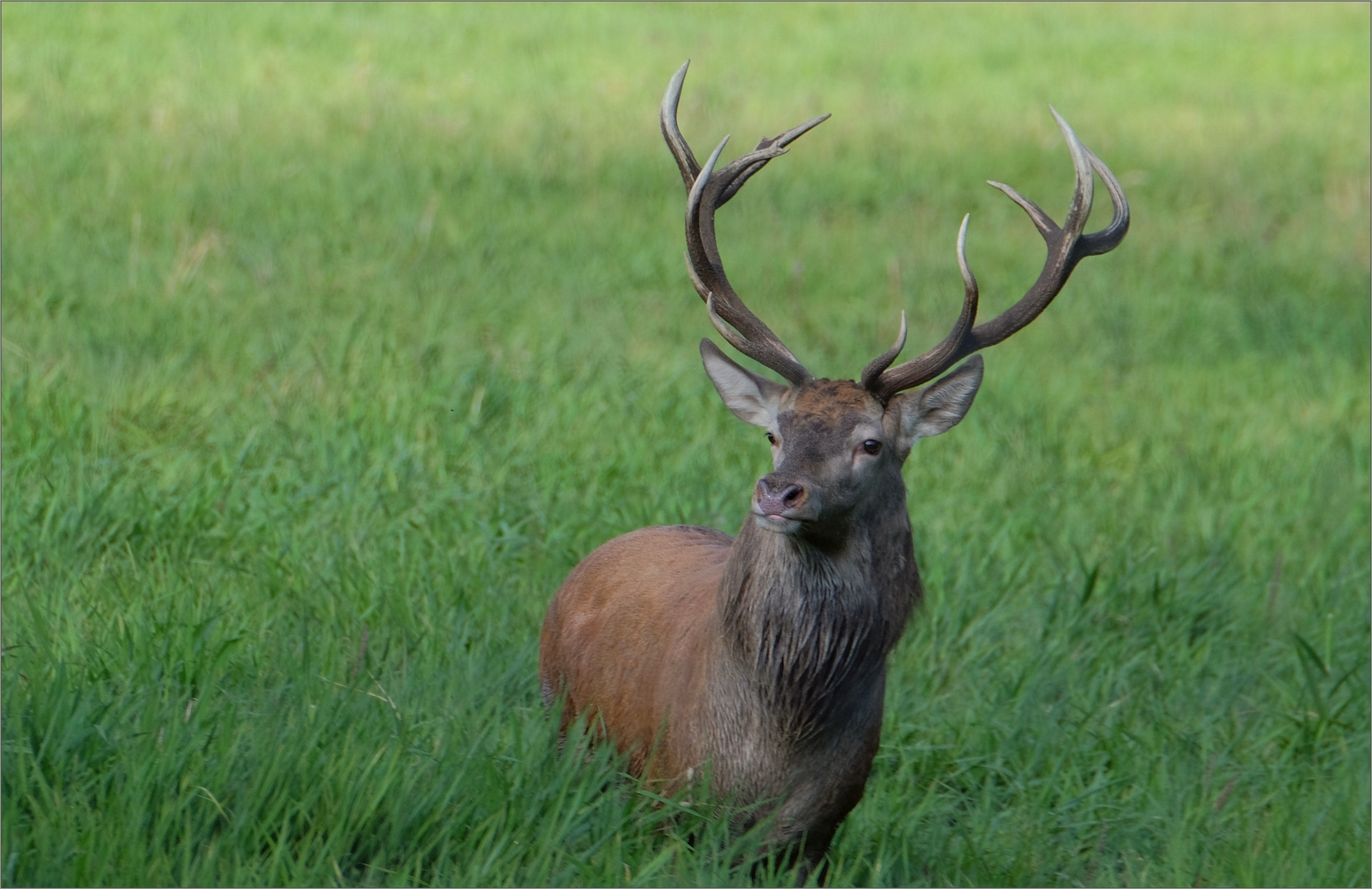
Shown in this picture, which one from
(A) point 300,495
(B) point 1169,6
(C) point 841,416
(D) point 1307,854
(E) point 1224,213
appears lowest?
(D) point 1307,854

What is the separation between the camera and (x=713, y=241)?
406cm

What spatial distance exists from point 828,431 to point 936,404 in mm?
405

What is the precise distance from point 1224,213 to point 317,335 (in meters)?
7.23

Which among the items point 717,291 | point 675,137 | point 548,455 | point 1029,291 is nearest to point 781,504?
point 717,291

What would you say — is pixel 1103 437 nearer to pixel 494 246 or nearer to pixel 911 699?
pixel 911 699

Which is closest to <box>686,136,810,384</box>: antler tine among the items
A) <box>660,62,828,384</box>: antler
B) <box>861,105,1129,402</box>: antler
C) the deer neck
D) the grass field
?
<box>660,62,828,384</box>: antler

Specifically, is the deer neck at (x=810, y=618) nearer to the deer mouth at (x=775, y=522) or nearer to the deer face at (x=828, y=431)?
the deer face at (x=828, y=431)

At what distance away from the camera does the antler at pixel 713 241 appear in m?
3.81

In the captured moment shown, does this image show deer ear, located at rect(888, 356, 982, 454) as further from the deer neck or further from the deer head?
the deer neck

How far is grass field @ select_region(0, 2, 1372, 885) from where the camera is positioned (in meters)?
3.36

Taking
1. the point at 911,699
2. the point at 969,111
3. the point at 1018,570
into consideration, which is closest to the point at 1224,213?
the point at 969,111

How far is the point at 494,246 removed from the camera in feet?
27.7

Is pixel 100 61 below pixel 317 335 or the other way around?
the other way around

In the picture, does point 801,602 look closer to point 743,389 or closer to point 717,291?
point 743,389
